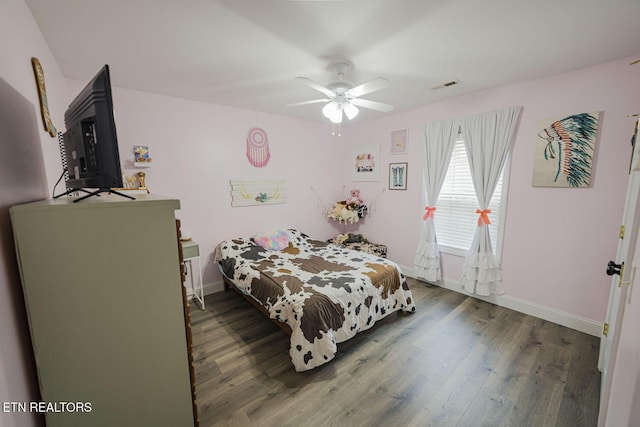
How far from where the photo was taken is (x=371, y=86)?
6.31ft

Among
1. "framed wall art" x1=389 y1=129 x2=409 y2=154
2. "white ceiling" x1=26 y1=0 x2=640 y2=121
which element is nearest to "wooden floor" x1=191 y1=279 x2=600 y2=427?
"framed wall art" x1=389 y1=129 x2=409 y2=154

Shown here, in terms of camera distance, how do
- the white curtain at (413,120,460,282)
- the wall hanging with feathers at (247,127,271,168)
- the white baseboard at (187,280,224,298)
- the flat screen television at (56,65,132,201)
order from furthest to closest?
the wall hanging with feathers at (247,127,271,168) → the white baseboard at (187,280,224,298) → the white curtain at (413,120,460,282) → the flat screen television at (56,65,132,201)

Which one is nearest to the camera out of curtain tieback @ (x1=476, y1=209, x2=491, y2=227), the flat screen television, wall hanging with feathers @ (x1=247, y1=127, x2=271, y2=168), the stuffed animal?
the flat screen television

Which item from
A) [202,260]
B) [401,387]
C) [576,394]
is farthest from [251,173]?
[576,394]

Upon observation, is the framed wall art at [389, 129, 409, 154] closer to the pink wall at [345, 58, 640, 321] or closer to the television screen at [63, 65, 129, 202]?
the pink wall at [345, 58, 640, 321]

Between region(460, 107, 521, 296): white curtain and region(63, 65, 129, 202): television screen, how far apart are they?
3282mm

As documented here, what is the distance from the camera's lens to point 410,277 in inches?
146

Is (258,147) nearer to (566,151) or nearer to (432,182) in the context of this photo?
(432,182)

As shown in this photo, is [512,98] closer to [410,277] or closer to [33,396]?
[410,277]

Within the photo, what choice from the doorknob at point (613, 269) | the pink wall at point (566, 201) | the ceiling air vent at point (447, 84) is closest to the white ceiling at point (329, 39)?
the ceiling air vent at point (447, 84)

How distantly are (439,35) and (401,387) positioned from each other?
2.53 metres

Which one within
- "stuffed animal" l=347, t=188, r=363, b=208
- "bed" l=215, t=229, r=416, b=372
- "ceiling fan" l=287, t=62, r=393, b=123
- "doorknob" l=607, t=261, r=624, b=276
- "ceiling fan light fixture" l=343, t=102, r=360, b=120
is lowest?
"bed" l=215, t=229, r=416, b=372

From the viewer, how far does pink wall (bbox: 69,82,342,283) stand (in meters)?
2.71

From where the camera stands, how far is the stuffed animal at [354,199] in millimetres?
4227
